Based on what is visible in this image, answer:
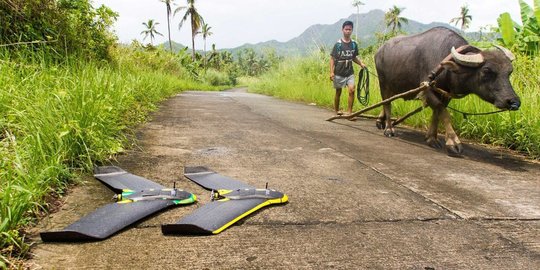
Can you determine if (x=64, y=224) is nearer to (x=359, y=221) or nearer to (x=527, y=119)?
(x=359, y=221)

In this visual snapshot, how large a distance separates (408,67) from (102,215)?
14.5ft

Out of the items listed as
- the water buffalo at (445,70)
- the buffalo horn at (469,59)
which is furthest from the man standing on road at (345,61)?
the buffalo horn at (469,59)

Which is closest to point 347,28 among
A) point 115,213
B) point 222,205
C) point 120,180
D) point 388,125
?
point 388,125

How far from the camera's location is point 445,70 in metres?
4.54

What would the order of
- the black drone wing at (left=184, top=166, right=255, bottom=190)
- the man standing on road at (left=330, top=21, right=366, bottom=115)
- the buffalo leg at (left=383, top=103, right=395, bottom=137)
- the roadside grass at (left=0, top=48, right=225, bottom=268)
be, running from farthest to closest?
the man standing on road at (left=330, top=21, right=366, bottom=115) < the buffalo leg at (left=383, top=103, right=395, bottom=137) < the black drone wing at (left=184, top=166, right=255, bottom=190) < the roadside grass at (left=0, top=48, right=225, bottom=268)

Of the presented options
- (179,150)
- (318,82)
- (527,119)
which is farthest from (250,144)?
(318,82)

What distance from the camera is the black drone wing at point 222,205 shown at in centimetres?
193

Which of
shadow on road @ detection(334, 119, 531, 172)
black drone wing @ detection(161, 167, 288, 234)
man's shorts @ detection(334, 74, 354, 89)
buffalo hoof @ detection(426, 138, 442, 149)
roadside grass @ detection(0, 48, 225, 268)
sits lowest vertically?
shadow on road @ detection(334, 119, 531, 172)

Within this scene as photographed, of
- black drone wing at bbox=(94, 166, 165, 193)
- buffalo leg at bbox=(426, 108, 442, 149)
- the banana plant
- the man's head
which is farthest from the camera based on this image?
the man's head

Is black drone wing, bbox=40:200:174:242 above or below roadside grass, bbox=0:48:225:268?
below

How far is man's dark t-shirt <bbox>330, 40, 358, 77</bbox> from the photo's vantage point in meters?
8.00

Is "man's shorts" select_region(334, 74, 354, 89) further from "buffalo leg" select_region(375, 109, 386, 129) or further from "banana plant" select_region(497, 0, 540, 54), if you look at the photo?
"banana plant" select_region(497, 0, 540, 54)

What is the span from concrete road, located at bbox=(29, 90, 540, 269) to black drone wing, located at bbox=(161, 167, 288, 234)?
1.8 inches

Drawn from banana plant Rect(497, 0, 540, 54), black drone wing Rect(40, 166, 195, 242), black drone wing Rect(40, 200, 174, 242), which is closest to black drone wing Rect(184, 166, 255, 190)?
black drone wing Rect(40, 166, 195, 242)
